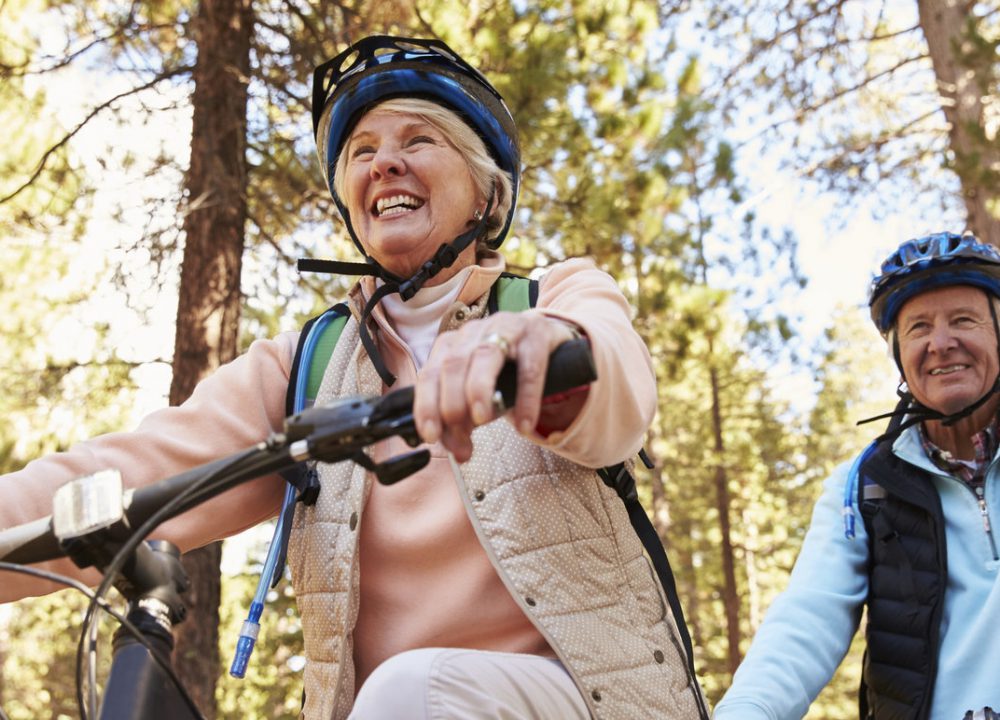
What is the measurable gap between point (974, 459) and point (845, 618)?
0.81m

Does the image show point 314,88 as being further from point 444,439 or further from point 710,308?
point 710,308

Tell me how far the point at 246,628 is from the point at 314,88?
Result: 1.71 meters

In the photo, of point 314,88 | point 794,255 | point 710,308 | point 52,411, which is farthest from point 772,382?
point 314,88

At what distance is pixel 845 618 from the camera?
3.69 meters

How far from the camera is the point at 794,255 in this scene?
19844mm

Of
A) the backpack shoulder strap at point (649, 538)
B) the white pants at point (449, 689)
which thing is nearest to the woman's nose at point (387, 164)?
the backpack shoulder strap at point (649, 538)

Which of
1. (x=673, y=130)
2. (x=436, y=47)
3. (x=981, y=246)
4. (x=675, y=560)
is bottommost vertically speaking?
(x=675, y=560)

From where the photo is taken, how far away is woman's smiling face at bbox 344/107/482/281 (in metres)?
2.82

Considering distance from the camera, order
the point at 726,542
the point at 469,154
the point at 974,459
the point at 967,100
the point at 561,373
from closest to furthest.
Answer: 1. the point at 561,373
2. the point at 469,154
3. the point at 974,459
4. the point at 967,100
5. the point at 726,542

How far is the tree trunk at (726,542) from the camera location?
19.2m

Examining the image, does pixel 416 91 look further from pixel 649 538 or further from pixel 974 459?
pixel 974 459

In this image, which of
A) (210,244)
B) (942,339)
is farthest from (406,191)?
(210,244)

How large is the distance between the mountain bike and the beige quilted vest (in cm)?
78

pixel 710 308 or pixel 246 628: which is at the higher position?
pixel 710 308
